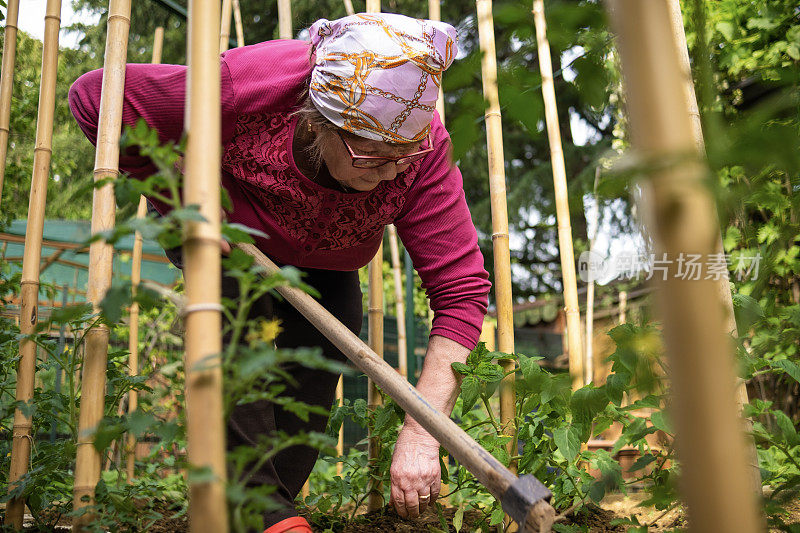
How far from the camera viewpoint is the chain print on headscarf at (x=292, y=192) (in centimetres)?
159

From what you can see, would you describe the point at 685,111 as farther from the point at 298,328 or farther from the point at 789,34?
the point at 789,34

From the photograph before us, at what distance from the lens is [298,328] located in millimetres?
1838

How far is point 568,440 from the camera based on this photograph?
1.47 meters

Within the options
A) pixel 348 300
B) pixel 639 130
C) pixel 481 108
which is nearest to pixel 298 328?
pixel 348 300

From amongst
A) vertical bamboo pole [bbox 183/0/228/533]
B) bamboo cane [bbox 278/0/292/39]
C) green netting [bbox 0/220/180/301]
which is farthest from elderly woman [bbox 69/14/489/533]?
green netting [bbox 0/220/180/301]

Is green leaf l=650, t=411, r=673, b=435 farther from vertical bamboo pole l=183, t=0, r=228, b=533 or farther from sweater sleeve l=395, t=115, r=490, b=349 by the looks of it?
vertical bamboo pole l=183, t=0, r=228, b=533

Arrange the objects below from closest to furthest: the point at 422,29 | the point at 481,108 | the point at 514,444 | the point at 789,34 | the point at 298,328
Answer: the point at 481,108, the point at 422,29, the point at 514,444, the point at 298,328, the point at 789,34

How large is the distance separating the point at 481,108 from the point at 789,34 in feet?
8.17

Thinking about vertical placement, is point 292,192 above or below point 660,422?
above

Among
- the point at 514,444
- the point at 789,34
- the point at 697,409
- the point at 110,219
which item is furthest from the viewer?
the point at 789,34

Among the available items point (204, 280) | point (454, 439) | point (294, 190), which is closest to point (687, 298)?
point (204, 280)

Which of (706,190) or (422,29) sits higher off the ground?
(422,29)

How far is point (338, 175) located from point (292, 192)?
13 centimetres

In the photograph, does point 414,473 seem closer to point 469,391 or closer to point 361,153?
point 469,391
